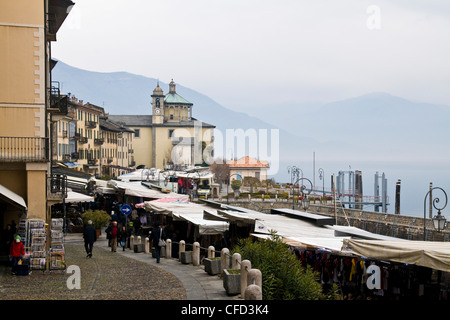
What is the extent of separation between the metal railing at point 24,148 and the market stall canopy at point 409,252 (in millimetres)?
13308

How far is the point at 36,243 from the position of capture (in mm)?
21844

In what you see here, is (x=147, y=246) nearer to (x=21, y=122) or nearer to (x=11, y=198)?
(x=21, y=122)

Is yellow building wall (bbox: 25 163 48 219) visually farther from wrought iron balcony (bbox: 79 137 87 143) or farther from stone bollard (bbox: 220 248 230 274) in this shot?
wrought iron balcony (bbox: 79 137 87 143)

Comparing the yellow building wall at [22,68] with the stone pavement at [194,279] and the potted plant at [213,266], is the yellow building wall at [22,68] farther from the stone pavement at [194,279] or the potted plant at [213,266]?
the potted plant at [213,266]

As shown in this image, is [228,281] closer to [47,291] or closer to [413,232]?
[47,291]

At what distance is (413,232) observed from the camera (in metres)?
45.8

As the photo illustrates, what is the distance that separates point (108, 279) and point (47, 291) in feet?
8.81

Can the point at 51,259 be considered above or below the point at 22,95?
below

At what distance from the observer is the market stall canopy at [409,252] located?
14055 mm

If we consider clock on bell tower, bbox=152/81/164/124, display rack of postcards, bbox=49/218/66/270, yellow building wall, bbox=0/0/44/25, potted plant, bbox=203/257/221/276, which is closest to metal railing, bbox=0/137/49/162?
display rack of postcards, bbox=49/218/66/270

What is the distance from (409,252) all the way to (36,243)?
40.3 ft

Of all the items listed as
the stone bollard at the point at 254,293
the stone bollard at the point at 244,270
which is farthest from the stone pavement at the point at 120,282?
the stone bollard at the point at 254,293

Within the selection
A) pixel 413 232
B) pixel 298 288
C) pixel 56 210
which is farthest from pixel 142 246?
pixel 413 232
